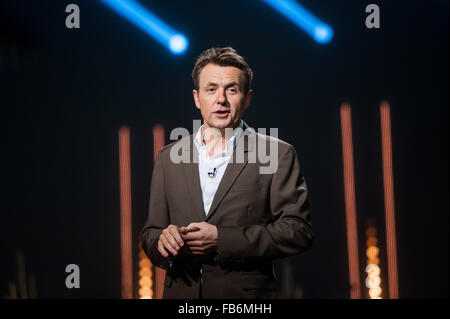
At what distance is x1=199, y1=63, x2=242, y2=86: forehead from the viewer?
202cm

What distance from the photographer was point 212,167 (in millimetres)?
1997

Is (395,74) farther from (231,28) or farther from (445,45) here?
(231,28)

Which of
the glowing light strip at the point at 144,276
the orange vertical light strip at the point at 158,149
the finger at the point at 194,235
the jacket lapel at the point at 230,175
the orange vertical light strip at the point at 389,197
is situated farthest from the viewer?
the orange vertical light strip at the point at 389,197

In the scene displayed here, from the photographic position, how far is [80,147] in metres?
3.67

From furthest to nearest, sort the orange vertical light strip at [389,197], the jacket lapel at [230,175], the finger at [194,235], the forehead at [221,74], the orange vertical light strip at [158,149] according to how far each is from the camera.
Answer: the orange vertical light strip at [389,197] → the orange vertical light strip at [158,149] → the forehead at [221,74] → the jacket lapel at [230,175] → the finger at [194,235]

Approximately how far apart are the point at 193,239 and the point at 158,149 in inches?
74.1

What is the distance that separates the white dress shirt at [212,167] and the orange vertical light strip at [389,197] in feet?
6.81

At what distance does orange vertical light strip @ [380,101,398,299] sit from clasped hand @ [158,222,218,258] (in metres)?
2.28

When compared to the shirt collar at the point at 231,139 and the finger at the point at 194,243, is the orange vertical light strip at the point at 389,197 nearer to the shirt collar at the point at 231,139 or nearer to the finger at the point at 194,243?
the shirt collar at the point at 231,139

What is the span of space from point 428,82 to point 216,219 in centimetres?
268

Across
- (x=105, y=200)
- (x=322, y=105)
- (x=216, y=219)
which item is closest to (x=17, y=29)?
(x=105, y=200)

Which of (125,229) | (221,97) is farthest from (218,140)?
(125,229)

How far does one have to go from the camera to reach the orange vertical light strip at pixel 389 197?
146 inches

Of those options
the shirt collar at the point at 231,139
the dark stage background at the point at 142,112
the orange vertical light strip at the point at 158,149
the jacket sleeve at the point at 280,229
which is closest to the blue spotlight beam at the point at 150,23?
the dark stage background at the point at 142,112
